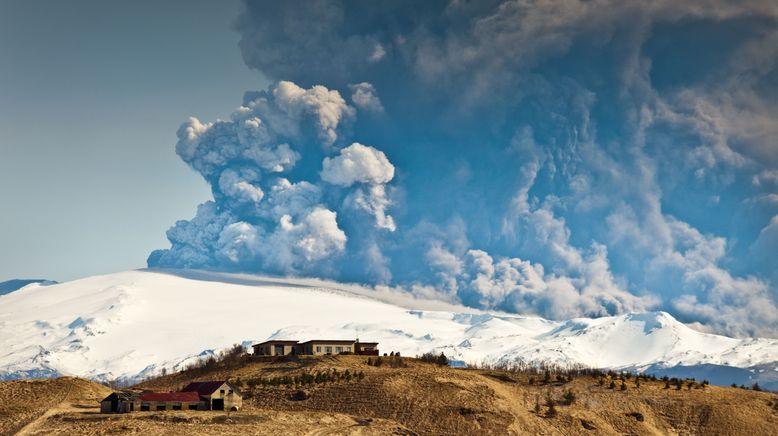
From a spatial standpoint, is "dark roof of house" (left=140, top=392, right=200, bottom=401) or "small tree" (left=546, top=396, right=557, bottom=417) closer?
"dark roof of house" (left=140, top=392, right=200, bottom=401)

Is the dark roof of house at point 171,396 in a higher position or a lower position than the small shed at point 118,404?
higher

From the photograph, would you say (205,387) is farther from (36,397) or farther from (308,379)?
(36,397)

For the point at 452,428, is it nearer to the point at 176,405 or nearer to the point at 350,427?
the point at 350,427

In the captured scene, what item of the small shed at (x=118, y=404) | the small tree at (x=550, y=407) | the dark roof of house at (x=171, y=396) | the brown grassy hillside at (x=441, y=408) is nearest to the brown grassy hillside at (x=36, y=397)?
the brown grassy hillside at (x=441, y=408)

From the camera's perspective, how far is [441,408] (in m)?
89.8

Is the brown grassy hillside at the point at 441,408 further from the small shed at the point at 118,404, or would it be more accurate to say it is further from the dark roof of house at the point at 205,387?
the dark roof of house at the point at 205,387

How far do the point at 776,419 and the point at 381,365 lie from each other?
153 feet

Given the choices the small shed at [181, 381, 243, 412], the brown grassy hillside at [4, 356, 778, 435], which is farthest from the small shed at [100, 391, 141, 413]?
the small shed at [181, 381, 243, 412]

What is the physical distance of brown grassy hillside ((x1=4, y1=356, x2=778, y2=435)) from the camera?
78.0m

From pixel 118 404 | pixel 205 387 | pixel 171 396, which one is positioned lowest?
pixel 118 404

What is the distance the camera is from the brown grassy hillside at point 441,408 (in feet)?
256

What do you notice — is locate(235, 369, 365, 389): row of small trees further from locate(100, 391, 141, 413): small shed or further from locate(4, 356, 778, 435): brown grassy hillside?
locate(100, 391, 141, 413): small shed

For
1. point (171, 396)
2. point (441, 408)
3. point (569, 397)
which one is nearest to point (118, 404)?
point (171, 396)

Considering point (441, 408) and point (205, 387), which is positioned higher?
point (205, 387)
